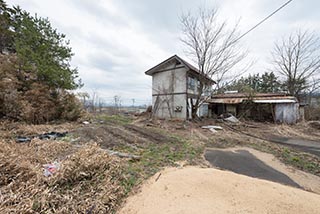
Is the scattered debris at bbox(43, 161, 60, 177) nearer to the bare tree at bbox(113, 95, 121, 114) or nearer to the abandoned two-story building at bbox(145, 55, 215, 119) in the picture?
the abandoned two-story building at bbox(145, 55, 215, 119)

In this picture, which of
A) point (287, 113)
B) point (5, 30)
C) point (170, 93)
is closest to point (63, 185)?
point (170, 93)

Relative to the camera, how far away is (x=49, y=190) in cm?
204

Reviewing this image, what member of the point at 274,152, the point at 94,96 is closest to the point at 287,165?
the point at 274,152

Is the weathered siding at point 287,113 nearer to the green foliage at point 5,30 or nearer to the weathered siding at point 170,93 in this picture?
the weathered siding at point 170,93

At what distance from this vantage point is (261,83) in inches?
989

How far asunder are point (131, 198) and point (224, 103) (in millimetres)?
14162

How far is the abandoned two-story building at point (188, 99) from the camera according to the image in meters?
12.4

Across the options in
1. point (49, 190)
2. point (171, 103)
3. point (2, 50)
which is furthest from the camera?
point (171, 103)

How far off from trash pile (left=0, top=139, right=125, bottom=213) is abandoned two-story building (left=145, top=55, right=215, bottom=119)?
1017 cm

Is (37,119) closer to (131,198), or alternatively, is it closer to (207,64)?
(131,198)

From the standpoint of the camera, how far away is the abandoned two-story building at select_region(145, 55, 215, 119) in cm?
1257

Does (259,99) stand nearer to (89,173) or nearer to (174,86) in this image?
(174,86)

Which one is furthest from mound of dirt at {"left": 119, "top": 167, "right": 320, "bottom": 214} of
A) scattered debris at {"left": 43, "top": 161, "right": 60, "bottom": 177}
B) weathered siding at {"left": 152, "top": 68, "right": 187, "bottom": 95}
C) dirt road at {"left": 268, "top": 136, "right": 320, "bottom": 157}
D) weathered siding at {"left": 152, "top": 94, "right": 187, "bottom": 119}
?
weathered siding at {"left": 152, "top": 68, "right": 187, "bottom": 95}

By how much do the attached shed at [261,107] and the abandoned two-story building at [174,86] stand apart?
283 cm
